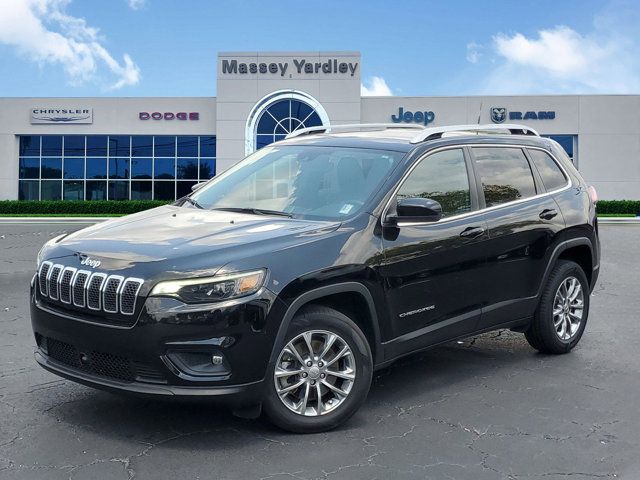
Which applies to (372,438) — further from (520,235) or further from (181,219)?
(520,235)

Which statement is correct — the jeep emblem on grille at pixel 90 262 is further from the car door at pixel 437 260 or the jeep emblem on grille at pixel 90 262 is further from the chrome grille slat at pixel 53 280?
the car door at pixel 437 260

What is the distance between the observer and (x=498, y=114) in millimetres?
40969

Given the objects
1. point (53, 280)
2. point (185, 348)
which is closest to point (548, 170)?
point (185, 348)

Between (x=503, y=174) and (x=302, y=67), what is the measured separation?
116 ft

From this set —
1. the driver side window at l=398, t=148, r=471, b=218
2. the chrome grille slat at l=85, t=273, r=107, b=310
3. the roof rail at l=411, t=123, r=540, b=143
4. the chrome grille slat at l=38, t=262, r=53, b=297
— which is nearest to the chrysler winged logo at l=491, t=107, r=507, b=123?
the roof rail at l=411, t=123, r=540, b=143

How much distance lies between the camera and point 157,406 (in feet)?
15.4

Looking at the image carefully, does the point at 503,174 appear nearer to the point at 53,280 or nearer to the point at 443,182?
the point at 443,182

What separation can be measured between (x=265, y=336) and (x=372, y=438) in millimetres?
929

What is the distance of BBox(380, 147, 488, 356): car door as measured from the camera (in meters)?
4.61

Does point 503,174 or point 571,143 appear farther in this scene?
point 571,143

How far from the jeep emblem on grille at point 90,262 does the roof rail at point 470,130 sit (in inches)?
92.8

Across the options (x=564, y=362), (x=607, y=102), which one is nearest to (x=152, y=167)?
(x=607, y=102)

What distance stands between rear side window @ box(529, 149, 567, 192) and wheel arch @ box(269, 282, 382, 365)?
8.36 ft

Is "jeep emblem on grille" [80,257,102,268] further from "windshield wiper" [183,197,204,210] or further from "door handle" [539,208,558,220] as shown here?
"door handle" [539,208,558,220]
